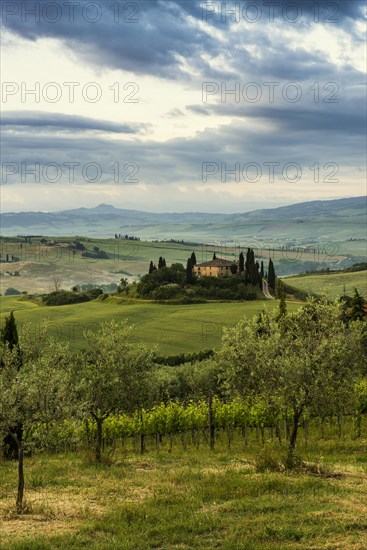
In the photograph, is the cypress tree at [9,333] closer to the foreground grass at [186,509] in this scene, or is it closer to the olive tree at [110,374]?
the olive tree at [110,374]

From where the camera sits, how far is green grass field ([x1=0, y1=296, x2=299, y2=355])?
134375 millimetres

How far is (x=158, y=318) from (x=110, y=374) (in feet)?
383

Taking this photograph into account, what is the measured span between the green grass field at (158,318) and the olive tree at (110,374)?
88.2 meters

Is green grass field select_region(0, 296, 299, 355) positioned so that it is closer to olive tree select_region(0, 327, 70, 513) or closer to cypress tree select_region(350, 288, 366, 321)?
cypress tree select_region(350, 288, 366, 321)

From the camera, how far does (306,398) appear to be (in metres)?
31.6

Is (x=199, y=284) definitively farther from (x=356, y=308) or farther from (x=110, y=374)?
(x=110, y=374)

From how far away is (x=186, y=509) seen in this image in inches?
950

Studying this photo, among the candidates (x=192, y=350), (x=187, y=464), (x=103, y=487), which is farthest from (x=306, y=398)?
(x=192, y=350)

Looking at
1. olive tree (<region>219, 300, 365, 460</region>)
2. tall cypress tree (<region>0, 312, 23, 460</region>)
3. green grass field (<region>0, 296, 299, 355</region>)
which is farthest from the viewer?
green grass field (<region>0, 296, 299, 355</region>)

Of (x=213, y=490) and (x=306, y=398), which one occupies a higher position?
(x=306, y=398)

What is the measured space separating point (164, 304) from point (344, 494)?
143698 millimetres

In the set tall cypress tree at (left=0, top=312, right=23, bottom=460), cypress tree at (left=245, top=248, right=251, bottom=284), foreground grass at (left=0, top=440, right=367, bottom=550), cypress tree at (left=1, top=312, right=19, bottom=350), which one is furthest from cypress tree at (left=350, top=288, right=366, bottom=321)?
foreground grass at (left=0, top=440, right=367, bottom=550)

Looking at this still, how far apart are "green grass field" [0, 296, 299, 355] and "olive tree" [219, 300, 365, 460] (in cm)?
9204

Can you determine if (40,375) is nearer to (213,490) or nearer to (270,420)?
(213,490)
